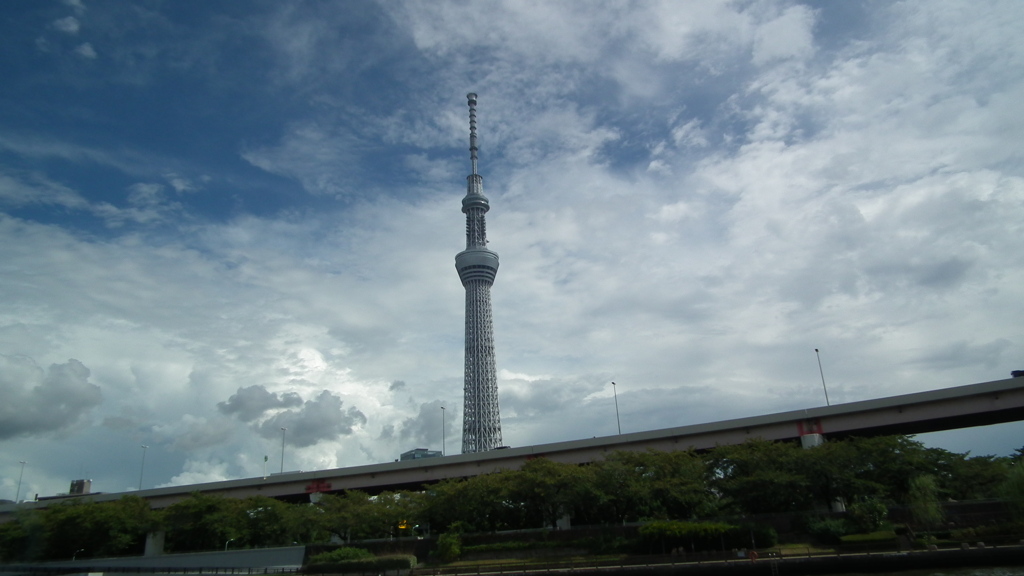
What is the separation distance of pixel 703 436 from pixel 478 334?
92.8 m

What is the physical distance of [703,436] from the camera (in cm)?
6856

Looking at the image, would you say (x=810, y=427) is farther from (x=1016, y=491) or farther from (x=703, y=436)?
(x=1016, y=491)

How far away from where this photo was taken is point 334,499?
7050 cm

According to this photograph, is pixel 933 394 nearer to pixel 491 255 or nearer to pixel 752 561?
pixel 752 561

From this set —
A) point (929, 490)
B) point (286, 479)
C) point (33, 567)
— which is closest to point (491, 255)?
point (286, 479)

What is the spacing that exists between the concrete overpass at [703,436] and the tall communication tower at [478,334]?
61042 mm

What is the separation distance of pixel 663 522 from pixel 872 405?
923 inches

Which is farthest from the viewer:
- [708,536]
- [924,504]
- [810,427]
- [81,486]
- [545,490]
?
[81,486]

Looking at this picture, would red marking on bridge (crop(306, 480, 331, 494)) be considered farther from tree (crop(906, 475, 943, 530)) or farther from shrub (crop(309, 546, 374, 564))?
tree (crop(906, 475, 943, 530))

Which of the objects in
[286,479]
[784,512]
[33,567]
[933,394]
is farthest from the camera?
[286,479]

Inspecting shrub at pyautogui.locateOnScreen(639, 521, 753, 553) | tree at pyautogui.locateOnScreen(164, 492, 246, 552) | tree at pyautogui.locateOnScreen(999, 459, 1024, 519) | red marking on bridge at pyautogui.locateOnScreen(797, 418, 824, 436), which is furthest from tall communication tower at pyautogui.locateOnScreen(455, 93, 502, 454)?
tree at pyautogui.locateOnScreen(999, 459, 1024, 519)

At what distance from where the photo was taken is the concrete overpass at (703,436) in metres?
57.8

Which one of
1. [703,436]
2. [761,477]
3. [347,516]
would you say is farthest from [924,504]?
[347,516]

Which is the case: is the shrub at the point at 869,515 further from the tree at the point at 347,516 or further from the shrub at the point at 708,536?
the tree at the point at 347,516
